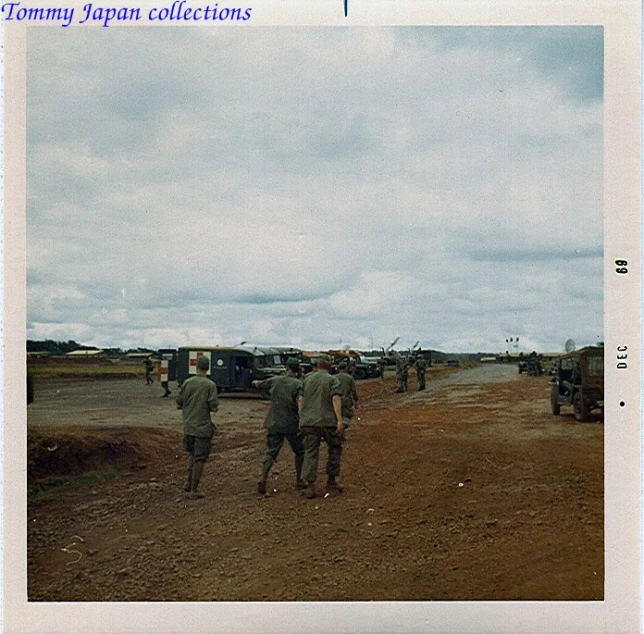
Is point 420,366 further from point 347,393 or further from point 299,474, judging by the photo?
point 299,474

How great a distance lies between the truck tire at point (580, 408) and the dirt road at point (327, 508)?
8 cm

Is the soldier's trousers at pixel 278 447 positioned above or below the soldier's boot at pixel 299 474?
above

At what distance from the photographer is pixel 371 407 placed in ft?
24.6

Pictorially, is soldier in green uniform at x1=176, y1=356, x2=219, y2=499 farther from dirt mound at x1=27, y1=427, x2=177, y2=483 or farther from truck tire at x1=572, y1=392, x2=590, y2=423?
truck tire at x1=572, y1=392, x2=590, y2=423

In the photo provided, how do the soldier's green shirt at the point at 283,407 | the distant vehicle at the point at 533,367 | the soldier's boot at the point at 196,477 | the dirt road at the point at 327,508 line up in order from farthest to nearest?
the soldier's green shirt at the point at 283,407 → the soldier's boot at the point at 196,477 → the distant vehicle at the point at 533,367 → the dirt road at the point at 327,508

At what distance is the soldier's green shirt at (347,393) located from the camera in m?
7.33

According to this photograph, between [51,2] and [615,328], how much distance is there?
5403mm

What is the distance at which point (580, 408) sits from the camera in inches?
286

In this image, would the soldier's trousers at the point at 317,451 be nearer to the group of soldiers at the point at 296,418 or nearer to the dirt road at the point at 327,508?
the group of soldiers at the point at 296,418

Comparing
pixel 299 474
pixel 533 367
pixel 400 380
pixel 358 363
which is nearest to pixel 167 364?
pixel 299 474

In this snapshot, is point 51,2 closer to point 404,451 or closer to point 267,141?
point 267,141

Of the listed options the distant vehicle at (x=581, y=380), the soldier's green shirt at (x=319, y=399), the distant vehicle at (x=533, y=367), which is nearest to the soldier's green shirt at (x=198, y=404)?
the soldier's green shirt at (x=319, y=399)

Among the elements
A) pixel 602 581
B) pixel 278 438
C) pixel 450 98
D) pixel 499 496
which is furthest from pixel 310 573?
pixel 450 98

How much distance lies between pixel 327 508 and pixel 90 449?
2086mm
